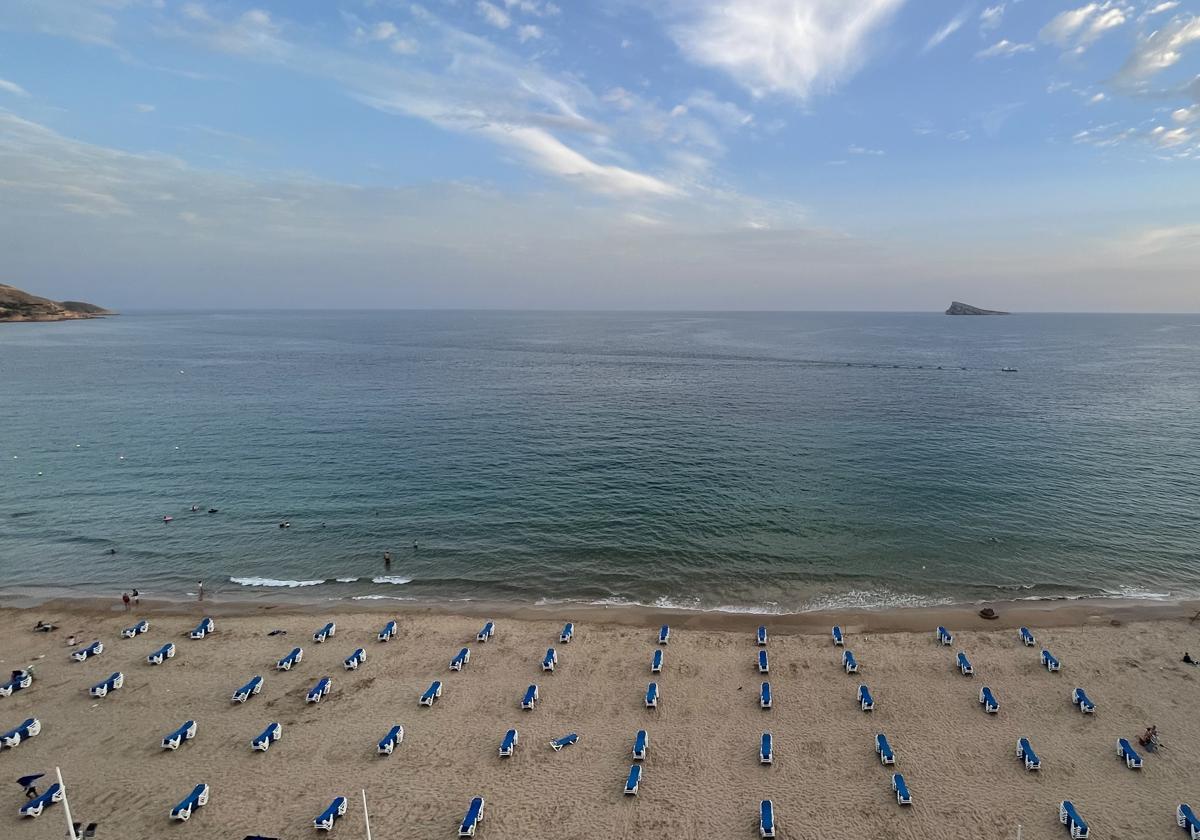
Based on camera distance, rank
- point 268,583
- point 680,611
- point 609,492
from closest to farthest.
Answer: point 680,611
point 268,583
point 609,492

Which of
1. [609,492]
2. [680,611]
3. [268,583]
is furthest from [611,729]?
[609,492]

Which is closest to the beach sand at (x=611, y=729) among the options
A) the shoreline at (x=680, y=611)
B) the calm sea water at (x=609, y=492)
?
the shoreline at (x=680, y=611)

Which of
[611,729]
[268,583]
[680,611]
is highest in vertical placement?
[611,729]

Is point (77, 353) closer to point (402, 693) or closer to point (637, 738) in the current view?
point (402, 693)

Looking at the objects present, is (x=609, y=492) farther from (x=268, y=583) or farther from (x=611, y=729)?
(x=611, y=729)

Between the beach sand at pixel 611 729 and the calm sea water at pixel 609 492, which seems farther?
the calm sea water at pixel 609 492

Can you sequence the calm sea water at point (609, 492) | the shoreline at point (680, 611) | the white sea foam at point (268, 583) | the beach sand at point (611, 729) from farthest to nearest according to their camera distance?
the calm sea water at point (609, 492) → the white sea foam at point (268, 583) → the shoreline at point (680, 611) → the beach sand at point (611, 729)

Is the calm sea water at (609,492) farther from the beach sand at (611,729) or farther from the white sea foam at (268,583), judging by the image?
the beach sand at (611,729)

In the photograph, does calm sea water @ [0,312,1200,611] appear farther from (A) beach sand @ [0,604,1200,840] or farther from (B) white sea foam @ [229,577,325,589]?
(A) beach sand @ [0,604,1200,840]
